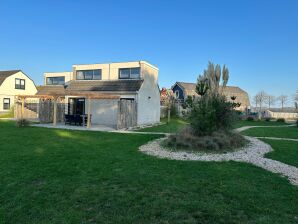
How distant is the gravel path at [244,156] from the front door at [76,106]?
14.3m

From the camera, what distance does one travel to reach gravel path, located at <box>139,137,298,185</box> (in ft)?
22.1

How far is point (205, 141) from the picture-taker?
9734mm

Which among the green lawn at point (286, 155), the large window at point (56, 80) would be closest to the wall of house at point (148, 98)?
the large window at point (56, 80)

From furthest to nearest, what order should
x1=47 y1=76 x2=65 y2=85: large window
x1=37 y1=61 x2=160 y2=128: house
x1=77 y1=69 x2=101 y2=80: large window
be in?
1. x1=47 y1=76 x2=65 y2=85: large window
2. x1=77 y1=69 x2=101 y2=80: large window
3. x1=37 y1=61 x2=160 y2=128: house

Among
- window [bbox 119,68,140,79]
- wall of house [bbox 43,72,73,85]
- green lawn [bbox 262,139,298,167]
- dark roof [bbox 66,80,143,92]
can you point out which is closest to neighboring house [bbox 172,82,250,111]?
wall of house [bbox 43,72,73,85]

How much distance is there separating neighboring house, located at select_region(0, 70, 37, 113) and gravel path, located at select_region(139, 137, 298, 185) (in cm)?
2836

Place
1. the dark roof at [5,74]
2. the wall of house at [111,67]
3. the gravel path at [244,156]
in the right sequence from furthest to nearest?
1. the dark roof at [5,74]
2. the wall of house at [111,67]
3. the gravel path at [244,156]

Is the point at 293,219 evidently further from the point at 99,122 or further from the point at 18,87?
the point at 18,87

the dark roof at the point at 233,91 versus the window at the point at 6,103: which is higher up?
the dark roof at the point at 233,91

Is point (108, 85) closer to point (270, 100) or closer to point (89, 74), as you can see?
point (89, 74)

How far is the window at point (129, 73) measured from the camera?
72.5 ft

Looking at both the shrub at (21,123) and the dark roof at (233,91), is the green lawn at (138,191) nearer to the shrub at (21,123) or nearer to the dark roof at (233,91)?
the shrub at (21,123)

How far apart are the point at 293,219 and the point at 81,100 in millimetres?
21425

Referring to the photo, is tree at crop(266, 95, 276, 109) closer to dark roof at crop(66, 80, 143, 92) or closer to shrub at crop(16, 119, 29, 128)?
dark roof at crop(66, 80, 143, 92)
